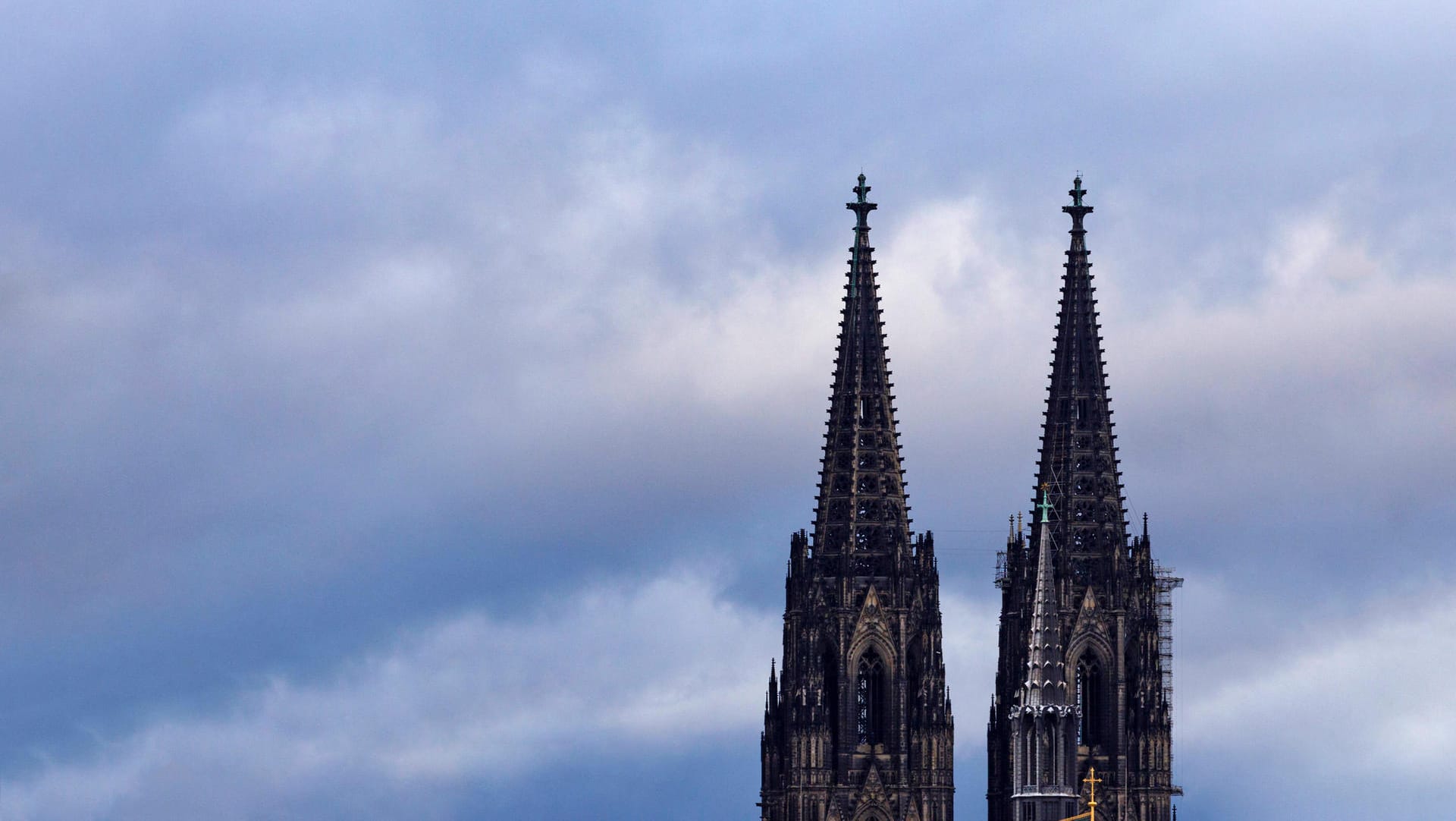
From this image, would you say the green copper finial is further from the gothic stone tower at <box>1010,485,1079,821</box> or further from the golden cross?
the golden cross

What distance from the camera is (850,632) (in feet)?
656

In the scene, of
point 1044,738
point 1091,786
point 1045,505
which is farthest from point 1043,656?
point 1091,786

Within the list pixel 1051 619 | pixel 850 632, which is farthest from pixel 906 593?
pixel 1051 619

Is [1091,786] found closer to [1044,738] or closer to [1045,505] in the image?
[1045,505]

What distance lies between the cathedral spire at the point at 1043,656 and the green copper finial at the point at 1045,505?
0.99 metres

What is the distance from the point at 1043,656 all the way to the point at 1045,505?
7135 mm

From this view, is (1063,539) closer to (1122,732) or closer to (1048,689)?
(1122,732)

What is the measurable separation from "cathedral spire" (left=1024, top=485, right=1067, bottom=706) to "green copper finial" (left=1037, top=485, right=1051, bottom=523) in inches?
39.0

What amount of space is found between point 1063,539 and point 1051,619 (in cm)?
1715

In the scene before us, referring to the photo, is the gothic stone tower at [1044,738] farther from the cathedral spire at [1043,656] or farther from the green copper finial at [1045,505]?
the green copper finial at [1045,505]

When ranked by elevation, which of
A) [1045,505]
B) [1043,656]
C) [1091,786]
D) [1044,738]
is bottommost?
[1044,738]

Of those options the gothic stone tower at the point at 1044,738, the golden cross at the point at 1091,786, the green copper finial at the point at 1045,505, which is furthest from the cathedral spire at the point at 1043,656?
the golden cross at the point at 1091,786

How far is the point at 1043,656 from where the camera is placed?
178m

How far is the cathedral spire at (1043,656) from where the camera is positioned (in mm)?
177375
